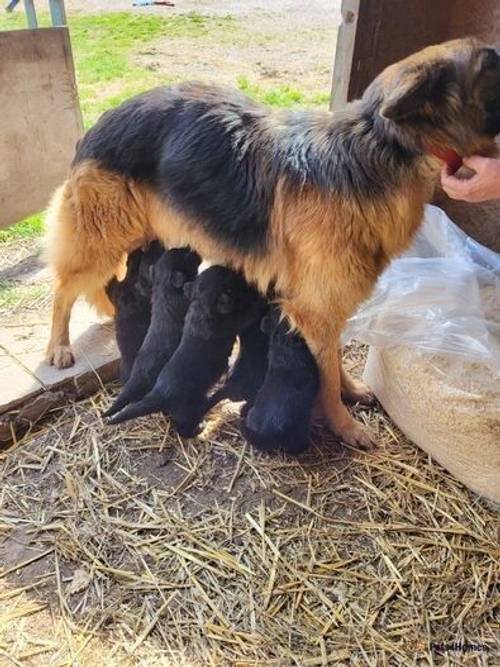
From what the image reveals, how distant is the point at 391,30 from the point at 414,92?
133cm

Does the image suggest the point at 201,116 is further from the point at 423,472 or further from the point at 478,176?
the point at 423,472

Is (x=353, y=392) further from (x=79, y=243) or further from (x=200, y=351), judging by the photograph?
(x=79, y=243)

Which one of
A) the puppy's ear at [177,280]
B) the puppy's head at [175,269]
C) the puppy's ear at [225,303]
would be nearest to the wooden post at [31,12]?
the puppy's head at [175,269]

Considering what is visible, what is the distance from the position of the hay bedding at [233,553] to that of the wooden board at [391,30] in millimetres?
1787

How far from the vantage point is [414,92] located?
195 centimetres

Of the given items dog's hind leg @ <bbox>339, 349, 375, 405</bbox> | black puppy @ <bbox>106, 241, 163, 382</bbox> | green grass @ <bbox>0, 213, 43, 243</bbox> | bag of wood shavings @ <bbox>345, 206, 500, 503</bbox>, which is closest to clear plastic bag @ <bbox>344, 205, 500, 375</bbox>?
bag of wood shavings @ <bbox>345, 206, 500, 503</bbox>

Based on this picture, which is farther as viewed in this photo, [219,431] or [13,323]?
[13,323]

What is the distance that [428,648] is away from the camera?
1.95 meters

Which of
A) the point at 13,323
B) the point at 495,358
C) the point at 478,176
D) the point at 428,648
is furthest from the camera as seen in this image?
the point at 13,323

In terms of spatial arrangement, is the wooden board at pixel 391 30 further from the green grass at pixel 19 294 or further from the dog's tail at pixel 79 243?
the green grass at pixel 19 294

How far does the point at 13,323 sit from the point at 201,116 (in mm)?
1652

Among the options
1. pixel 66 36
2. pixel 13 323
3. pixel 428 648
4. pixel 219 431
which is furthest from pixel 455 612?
pixel 66 36

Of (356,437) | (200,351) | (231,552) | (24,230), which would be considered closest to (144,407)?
(200,351)

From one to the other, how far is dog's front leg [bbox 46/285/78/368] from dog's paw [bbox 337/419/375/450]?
1384 millimetres
